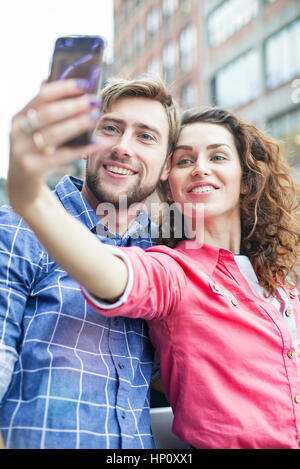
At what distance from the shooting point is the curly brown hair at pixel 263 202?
68.2 inches

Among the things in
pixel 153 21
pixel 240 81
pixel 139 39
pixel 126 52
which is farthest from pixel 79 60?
pixel 126 52

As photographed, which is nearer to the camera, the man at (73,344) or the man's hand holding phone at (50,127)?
the man's hand holding phone at (50,127)

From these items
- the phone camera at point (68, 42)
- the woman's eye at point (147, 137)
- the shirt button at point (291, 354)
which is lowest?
the shirt button at point (291, 354)

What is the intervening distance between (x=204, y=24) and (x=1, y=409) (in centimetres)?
1769

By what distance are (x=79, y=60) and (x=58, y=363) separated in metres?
0.82

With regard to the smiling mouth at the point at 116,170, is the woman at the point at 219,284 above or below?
below

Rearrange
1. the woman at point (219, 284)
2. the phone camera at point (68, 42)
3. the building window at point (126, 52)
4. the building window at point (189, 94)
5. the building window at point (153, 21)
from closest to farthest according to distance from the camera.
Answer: the phone camera at point (68, 42), the woman at point (219, 284), the building window at point (189, 94), the building window at point (153, 21), the building window at point (126, 52)

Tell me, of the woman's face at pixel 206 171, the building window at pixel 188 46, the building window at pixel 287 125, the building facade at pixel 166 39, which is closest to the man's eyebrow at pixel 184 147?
the woman's face at pixel 206 171

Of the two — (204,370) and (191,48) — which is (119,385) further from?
(191,48)

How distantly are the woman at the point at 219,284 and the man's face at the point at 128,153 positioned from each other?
94 millimetres

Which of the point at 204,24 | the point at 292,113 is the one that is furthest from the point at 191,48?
the point at 292,113

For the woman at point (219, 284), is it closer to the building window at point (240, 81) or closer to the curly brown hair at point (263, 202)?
the curly brown hair at point (263, 202)

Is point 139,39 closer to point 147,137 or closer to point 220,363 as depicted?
point 147,137

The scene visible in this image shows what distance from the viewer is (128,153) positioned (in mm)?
1636
